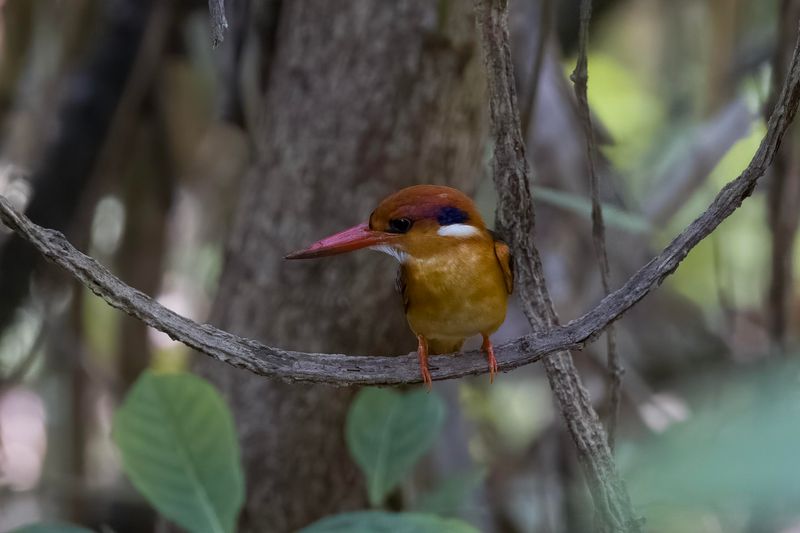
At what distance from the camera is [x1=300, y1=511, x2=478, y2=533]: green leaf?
3.37 feet

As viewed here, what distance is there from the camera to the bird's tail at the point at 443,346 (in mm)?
1307

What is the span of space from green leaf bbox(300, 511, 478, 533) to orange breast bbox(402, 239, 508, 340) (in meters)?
0.26

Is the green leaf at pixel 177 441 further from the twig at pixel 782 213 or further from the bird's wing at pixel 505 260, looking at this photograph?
the twig at pixel 782 213

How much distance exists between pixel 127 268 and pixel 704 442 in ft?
6.93

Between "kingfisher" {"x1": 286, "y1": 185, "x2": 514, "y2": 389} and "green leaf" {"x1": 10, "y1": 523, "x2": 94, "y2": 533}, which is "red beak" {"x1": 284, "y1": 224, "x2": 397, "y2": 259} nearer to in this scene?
"kingfisher" {"x1": 286, "y1": 185, "x2": 514, "y2": 389}

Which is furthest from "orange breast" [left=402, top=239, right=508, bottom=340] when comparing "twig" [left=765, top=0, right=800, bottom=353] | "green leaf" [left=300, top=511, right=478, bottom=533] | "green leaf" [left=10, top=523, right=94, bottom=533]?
"twig" [left=765, top=0, right=800, bottom=353]

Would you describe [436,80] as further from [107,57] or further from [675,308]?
[675,308]

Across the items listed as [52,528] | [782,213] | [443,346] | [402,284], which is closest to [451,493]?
[443,346]

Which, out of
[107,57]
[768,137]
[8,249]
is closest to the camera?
[768,137]

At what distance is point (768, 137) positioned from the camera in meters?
0.79

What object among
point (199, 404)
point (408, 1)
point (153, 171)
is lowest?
point (199, 404)

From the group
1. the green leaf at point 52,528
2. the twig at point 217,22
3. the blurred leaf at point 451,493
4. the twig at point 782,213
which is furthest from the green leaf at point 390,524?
the twig at point 782,213

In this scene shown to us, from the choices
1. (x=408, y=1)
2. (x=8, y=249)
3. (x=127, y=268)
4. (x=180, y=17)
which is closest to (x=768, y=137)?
(x=408, y=1)

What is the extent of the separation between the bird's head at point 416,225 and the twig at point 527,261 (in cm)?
16
